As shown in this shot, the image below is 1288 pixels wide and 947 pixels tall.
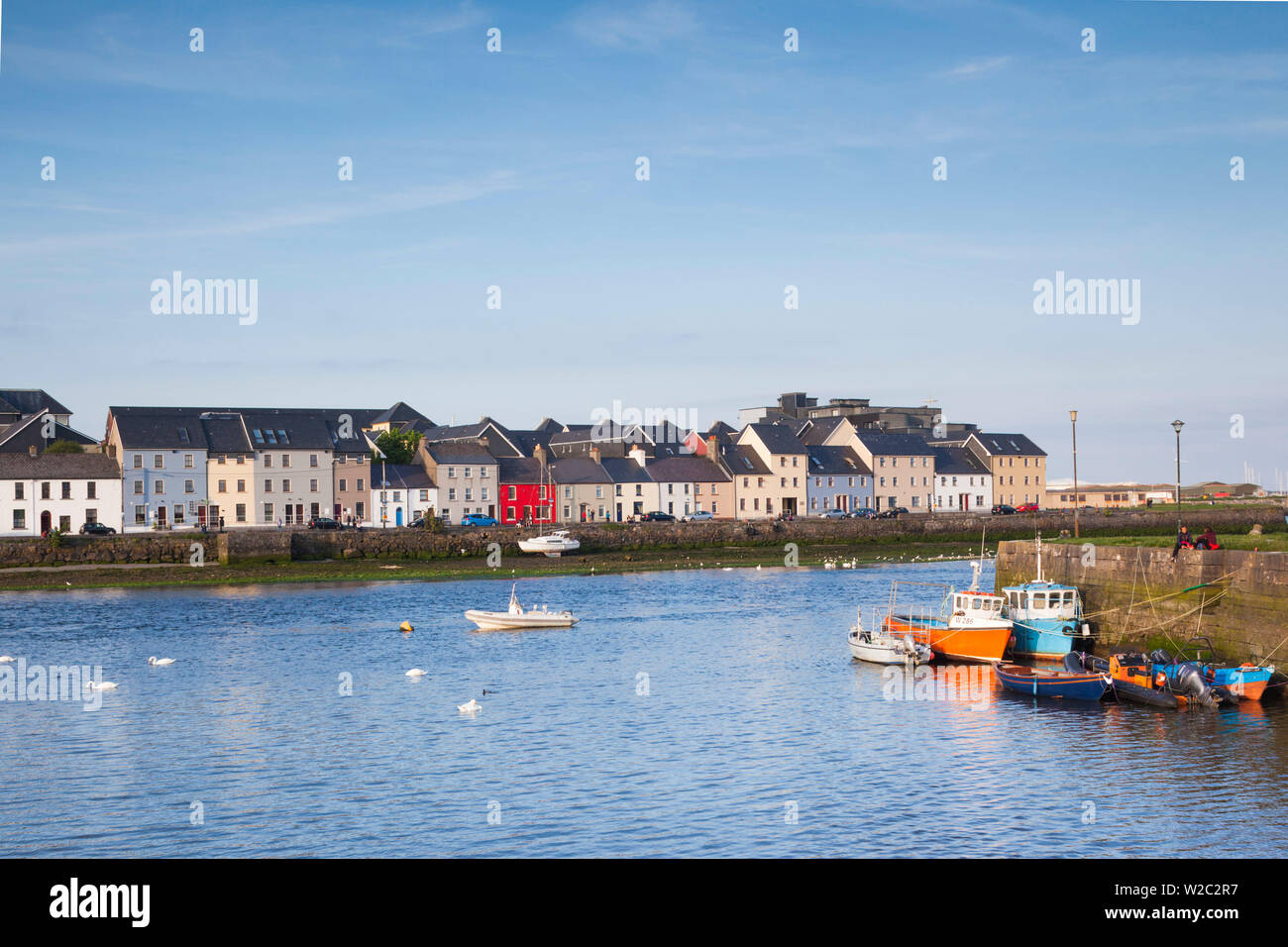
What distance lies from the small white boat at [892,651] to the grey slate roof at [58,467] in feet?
233

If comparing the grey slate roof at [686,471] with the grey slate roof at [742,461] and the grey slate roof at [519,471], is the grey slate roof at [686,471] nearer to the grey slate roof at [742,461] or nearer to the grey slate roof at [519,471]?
the grey slate roof at [742,461]

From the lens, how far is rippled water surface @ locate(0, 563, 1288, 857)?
21.7 m

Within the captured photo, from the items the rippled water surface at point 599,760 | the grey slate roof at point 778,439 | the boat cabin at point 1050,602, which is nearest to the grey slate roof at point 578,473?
the grey slate roof at point 778,439

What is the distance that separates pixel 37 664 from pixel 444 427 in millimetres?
96414

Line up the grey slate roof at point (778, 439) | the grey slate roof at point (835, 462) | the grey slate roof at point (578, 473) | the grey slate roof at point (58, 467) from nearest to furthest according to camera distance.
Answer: the grey slate roof at point (58, 467)
the grey slate roof at point (578, 473)
the grey slate roof at point (778, 439)
the grey slate roof at point (835, 462)

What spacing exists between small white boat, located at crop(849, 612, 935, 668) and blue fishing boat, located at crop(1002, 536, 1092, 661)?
11.6 ft

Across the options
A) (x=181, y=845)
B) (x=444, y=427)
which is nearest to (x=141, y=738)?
(x=181, y=845)

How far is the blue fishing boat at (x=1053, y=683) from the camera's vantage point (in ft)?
112

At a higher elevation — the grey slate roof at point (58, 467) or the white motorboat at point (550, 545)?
the grey slate roof at point (58, 467)

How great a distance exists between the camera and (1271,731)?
29.0 metres

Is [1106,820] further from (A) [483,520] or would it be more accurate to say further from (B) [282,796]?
(A) [483,520]

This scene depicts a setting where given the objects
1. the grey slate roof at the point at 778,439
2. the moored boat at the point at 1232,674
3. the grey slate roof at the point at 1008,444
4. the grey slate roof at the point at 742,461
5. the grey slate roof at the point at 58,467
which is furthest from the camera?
the grey slate roof at the point at 1008,444

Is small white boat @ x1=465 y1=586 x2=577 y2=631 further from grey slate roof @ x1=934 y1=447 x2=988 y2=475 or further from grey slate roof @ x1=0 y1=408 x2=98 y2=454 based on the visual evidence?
grey slate roof @ x1=934 y1=447 x2=988 y2=475

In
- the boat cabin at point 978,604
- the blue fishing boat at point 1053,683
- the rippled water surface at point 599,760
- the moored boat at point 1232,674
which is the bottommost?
the rippled water surface at point 599,760
